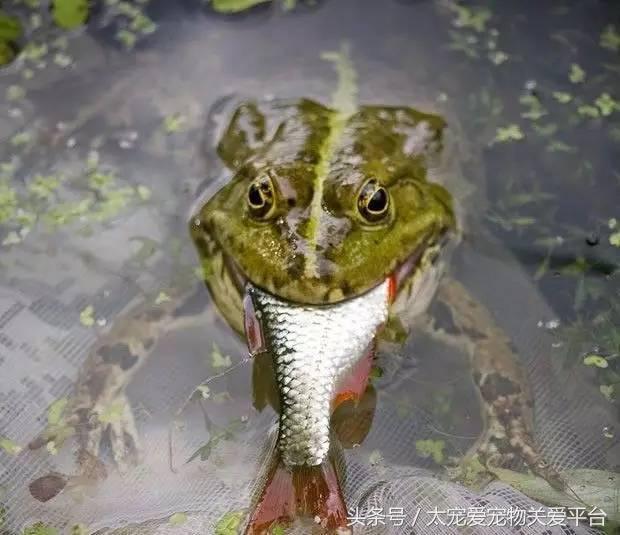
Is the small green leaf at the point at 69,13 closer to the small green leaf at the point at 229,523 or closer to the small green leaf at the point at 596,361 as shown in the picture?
the small green leaf at the point at 229,523

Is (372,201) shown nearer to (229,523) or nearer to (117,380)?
(229,523)

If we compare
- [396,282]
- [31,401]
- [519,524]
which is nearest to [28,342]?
[31,401]

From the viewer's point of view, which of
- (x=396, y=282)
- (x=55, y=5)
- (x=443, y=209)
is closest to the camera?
(x=396, y=282)

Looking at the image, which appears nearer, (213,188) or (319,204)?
(319,204)

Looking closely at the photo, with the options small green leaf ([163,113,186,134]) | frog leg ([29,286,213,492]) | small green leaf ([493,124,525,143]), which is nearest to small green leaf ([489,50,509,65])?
small green leaf ([493,124,525,143])

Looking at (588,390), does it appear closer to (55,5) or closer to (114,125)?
(114,125)

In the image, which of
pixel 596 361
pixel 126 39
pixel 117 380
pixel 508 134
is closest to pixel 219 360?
pixel 117 380

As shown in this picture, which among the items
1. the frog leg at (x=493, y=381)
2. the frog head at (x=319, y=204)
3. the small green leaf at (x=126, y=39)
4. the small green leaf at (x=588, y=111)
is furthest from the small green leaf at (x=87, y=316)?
the small green leaf at (x=588, y=111)
